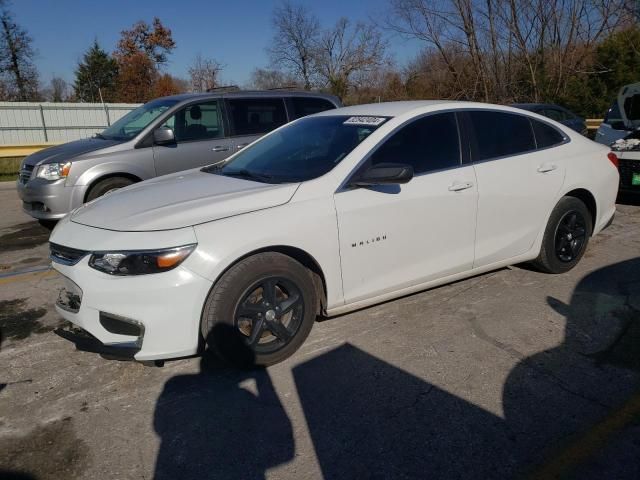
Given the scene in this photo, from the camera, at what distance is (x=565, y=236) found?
4656 mm

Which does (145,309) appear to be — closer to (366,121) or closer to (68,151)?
(366,121)

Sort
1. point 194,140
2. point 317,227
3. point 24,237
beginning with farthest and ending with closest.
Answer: point 194,140 < point 24,237 < point 317,227

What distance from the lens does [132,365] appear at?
3311 millimetres

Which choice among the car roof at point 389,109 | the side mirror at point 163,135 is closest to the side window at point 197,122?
the side mirror at point 163,135

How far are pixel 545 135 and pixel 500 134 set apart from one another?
584mm

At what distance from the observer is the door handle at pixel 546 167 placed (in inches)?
170

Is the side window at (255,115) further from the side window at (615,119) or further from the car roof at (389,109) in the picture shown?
the side window at (615,119)

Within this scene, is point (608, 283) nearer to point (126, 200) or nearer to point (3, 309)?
point (126, 200)

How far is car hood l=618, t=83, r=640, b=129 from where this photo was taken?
8.56 metres

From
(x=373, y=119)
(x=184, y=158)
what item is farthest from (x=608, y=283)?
(x=184, y=158)

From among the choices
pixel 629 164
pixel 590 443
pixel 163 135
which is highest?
pixel 163 135

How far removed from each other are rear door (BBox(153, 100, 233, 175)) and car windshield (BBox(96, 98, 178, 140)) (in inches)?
10.2

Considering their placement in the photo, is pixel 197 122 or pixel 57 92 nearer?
pixel 197 122

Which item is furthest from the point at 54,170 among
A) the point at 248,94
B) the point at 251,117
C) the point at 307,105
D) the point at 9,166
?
the point at 9,166
